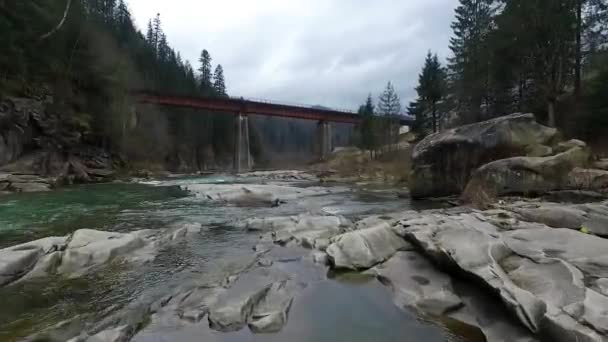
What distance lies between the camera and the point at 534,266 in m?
4.62

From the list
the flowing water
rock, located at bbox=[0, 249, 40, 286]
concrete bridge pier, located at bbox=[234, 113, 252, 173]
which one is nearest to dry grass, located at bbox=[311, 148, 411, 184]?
the flowing water

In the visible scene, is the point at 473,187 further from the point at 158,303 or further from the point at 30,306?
the point at 30,306

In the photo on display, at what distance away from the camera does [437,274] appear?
545 centimetres

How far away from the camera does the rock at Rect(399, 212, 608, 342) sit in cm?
333

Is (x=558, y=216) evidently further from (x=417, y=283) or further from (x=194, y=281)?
(x=194, y=281)

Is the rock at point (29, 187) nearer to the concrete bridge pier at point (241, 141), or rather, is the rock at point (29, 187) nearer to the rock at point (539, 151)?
the rock at point (539, 151)

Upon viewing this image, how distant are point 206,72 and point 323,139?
47.6 m

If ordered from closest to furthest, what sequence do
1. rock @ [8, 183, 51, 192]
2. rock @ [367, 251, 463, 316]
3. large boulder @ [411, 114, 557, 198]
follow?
1. rock @ [367, 251, 463, 316]
2. large boulder @ [411, 114, 557, 198]
3. rock @ [8, 183, 51, 192]

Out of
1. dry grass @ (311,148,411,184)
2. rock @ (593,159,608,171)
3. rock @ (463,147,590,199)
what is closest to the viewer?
rock @ (463,147,590,199)

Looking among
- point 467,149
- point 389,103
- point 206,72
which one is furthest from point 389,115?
point 206,72

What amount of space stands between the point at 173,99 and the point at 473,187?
58352 mm

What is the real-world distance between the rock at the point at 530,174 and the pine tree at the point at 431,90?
36.3 meters

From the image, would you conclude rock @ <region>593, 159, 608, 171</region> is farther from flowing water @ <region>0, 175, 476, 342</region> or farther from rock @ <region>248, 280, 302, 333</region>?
rock @ <region>248, 280, 302, 333</region>

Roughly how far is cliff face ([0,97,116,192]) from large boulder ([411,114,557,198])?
965 inches
